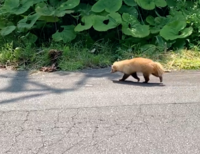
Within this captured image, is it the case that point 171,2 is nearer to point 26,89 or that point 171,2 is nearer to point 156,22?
point 156,22

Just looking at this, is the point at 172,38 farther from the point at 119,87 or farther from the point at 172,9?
the point at 119,87

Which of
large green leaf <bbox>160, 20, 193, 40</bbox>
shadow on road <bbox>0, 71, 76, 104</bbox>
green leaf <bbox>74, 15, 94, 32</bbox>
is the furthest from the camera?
green leaf <bbox>74, 15, 94, 32</bbox>

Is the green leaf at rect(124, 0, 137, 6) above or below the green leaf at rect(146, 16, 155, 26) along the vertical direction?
above

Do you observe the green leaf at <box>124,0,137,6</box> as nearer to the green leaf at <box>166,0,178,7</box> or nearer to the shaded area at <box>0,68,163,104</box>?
the green leaf at <box>166,0,178,7</box>

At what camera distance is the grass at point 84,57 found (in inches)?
304

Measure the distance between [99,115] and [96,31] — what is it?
177 inches

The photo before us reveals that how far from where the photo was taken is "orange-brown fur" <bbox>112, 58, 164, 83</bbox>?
255 inches

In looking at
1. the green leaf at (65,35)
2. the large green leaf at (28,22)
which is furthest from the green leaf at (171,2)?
the large green leaf at (28,22)

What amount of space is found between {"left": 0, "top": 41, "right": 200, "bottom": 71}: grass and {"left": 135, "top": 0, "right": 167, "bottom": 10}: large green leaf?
1.23m

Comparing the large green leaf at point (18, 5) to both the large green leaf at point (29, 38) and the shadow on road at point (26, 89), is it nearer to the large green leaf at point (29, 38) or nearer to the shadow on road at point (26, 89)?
the large green leaf at point (29, 38)

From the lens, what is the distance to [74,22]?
9.57 meters

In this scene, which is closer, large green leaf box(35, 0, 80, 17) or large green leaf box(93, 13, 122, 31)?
large green leaf box(93, 13, 122, 31)

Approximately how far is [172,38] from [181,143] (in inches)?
178

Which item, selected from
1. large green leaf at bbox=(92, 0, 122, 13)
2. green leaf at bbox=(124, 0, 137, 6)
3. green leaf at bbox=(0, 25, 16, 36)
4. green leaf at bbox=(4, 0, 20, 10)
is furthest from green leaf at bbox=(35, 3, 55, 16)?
green leaf at bbox=(124, 0, 137, 6)
